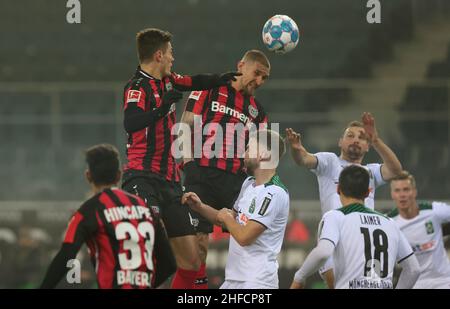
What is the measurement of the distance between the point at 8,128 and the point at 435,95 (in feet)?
25.9

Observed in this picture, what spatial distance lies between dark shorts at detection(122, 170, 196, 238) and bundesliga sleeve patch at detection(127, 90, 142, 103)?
572mm

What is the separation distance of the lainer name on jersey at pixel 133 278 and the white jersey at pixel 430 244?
4.33 meters

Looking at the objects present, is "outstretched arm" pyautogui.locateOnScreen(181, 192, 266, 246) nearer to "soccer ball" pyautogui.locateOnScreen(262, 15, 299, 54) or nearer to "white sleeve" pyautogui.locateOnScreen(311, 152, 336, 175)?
"white sleeve" pyautogui.locateOnScreen(311, 152, 336, 175)

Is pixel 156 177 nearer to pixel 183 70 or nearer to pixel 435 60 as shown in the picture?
pixel 183 70

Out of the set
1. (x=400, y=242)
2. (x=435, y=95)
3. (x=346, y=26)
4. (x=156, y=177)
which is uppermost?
(x=346, y=26)

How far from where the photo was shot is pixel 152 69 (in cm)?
717

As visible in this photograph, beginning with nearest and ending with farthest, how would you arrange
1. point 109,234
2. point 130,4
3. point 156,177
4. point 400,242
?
1. point 109,234
2. point 400,242
3. point 156,177
4. point 130,4

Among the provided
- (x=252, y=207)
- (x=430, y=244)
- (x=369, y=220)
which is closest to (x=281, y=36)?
(x=252, y=207)

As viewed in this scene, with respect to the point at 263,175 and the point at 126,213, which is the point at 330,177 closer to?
the point at 263,175

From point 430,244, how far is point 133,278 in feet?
15.0

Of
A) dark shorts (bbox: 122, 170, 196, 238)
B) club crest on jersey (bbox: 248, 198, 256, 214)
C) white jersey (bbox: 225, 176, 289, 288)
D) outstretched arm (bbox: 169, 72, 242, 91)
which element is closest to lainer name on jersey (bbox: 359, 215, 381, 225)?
white jersey (bbox: 225, 176, 289, 288)

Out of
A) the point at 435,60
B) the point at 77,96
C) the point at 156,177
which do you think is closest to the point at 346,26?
the point at 435,60

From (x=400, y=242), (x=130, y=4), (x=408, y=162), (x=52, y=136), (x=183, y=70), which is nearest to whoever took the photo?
(x=400, y=242)

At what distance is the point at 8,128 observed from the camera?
17.4 metres
